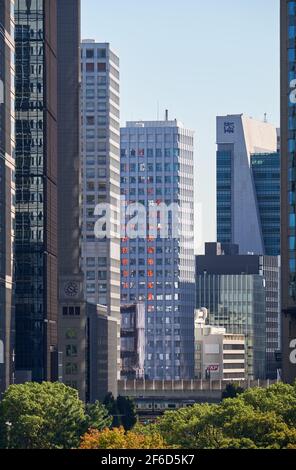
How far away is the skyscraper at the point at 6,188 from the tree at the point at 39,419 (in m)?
13.1

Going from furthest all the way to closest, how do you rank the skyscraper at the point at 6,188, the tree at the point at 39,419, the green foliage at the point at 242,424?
the skyscraper at the point at 6,188 → the tree at the point at 39,419 → the green foliage at the point at 242,424

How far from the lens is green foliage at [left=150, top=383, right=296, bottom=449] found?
398ft

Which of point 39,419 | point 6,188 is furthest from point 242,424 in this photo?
point 6,188

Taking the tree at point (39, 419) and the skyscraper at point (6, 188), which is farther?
the skyscraper at point (6, 188)

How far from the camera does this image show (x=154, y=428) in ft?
544

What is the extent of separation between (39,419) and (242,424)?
37.8m

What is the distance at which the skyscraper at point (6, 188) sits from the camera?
603 feet

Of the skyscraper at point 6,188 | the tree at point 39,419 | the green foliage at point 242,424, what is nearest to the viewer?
the green foliage at point 242,424

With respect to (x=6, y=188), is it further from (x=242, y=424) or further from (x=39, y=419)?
(x=242, y=424)

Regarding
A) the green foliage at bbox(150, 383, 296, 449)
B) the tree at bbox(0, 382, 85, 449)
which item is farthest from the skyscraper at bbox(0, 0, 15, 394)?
the green foliage at bbox(150, 383, 296, 449)

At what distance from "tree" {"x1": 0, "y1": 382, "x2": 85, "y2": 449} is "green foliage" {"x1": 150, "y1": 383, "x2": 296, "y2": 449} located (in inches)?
320

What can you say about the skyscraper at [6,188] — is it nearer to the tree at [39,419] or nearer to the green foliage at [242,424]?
the tree at [39,419]

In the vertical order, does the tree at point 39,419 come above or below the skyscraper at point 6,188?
below

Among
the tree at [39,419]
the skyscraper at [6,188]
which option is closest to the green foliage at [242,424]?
the tree at [39,419]
